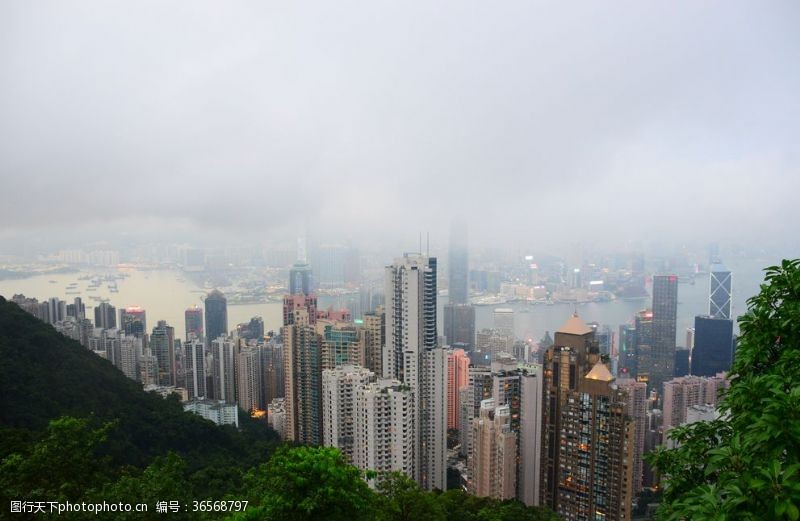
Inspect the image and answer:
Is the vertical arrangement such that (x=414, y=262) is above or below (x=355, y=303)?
above

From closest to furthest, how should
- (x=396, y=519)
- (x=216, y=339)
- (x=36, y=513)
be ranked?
1. (x=36, y=513)
2. (x=396, y=519)
3. (x=216, y=339)

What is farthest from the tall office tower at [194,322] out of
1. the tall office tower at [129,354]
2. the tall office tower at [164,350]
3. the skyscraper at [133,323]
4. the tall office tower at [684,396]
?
the tall office tower at [684,396]

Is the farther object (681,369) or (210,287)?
(210,287)

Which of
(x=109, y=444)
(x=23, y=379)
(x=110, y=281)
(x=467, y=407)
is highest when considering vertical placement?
(x=110, y=281)

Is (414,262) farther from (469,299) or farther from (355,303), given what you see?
(469,299)

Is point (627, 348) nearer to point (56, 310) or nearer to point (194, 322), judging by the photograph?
point (194, 322)

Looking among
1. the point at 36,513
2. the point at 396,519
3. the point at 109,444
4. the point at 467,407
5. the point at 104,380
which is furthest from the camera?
the point at 467,407

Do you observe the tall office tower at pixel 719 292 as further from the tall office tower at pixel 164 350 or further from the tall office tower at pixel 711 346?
the tall office tower at pixel 164 350

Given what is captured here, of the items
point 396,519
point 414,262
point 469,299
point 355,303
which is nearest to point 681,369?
point 469,299
